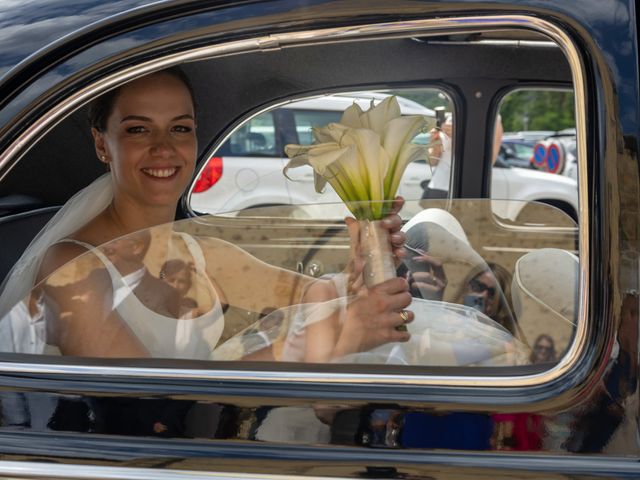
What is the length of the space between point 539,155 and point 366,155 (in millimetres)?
6515

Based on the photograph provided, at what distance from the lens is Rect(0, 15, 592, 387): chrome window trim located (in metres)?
1.25

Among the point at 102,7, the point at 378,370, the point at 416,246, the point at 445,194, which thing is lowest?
the point at 378,370

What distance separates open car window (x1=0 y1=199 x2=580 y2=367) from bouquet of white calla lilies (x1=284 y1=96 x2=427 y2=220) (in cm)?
10

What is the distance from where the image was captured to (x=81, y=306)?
157 centimetres

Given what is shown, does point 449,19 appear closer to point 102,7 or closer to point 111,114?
point 102,7

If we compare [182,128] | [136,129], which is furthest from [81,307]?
[182,128]

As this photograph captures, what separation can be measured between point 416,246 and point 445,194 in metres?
0.84

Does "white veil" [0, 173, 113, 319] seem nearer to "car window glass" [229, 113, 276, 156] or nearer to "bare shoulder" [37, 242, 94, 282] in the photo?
"bare shoulder" [37, 242, 94, 282]

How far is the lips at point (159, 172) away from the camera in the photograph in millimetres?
2006

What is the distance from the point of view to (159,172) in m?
2.03

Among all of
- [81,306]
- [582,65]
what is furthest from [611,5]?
[81,306]

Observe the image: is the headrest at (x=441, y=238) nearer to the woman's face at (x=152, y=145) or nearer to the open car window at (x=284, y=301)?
the open car window at (x=284, y=301)

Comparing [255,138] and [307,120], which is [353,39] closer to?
[307,120]

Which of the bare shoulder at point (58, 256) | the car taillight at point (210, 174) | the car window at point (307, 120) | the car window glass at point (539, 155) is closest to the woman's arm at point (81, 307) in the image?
the bare shoulder at point (58, 256)
